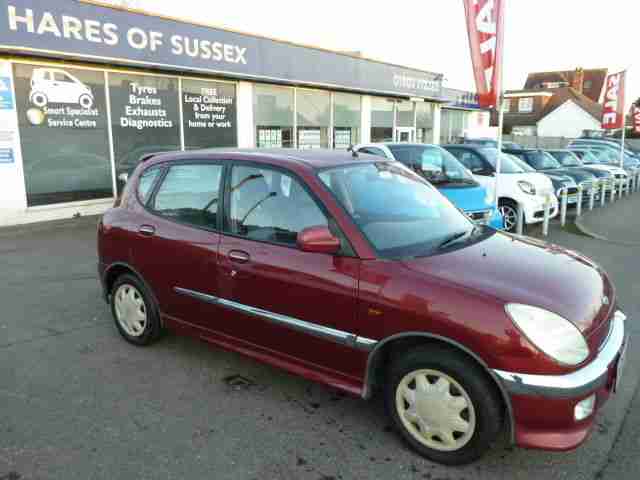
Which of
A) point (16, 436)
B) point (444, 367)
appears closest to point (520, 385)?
point (444, 367)

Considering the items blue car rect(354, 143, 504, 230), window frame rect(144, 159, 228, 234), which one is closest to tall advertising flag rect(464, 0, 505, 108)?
blue car rect(354, 143, 504, 230)

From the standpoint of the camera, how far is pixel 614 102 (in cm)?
1828

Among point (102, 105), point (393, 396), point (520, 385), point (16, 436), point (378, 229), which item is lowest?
point (16, 436)

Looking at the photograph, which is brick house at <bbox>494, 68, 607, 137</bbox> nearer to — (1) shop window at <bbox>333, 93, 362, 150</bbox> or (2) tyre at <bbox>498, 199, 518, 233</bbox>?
(1) shop window at <bbox>333, 93, 362, 150</bbox>

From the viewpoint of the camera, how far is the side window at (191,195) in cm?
399

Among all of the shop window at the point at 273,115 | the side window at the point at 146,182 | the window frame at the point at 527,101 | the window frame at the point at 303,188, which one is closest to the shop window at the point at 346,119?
the shop window at the point at 273,115

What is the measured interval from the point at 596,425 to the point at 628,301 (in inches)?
116

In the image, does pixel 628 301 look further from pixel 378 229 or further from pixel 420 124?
pixel 420 124

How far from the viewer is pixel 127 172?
11.8m

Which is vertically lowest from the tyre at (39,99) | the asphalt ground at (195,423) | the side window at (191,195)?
the asphalt ground at (195,423)

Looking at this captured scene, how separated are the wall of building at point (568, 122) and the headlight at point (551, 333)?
5256cm

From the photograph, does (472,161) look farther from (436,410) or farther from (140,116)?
(436,410)

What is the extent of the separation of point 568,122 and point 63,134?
165 feet

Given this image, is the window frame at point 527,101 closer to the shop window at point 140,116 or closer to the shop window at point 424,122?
the shop window at point 424,122
